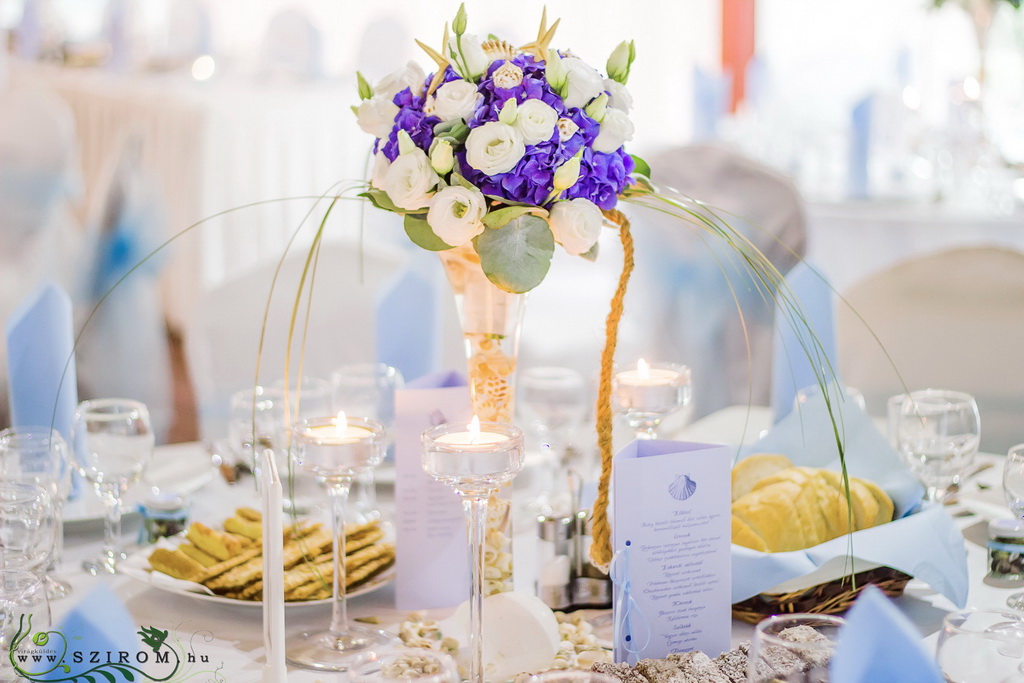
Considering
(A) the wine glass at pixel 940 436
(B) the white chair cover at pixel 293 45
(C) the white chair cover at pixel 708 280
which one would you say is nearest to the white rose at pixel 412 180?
(A) the wine glass at pixel 940 436

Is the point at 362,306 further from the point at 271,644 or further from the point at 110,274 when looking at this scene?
the point at 271,644

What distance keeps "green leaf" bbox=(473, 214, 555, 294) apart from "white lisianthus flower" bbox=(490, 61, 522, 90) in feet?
0.41

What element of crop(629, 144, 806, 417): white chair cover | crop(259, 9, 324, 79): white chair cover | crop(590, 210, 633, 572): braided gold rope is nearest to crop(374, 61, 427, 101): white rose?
crop(590, 210, 633, 572): braided gold rope

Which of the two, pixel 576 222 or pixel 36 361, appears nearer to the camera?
pixel 576 222

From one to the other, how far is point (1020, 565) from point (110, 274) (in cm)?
350

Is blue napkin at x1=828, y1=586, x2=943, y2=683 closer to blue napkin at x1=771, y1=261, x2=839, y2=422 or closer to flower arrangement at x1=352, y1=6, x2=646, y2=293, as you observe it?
flower arrangement at x1=352, y1=6, x2=646, y2=293

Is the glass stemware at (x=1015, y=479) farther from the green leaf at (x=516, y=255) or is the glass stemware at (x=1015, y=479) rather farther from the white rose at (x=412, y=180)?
the white rose at (x=412, y=180)

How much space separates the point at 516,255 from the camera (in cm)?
105

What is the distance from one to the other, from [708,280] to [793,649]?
230 cm

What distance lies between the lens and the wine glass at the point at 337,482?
1.08m

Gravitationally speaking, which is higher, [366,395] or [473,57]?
[473,57]

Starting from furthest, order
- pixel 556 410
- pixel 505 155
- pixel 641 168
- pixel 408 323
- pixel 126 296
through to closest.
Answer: pixel 126 296
pixel 408 323
pixel 556 410
pixel 641 168
pixel 505 155

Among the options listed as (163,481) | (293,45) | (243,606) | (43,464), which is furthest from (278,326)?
(293,45)

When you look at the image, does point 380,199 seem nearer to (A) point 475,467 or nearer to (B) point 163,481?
(A) point 475,467
